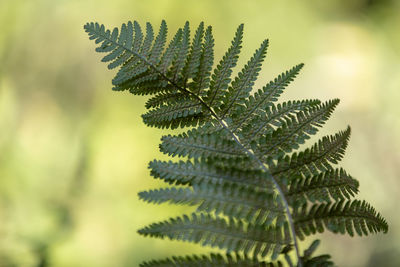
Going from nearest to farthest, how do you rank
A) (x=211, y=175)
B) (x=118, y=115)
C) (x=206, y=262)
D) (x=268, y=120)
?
(x=206, y=262), (x=211, y=175), (x=268, y=120), (x=118, y=115)

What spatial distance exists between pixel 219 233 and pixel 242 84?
40 cm

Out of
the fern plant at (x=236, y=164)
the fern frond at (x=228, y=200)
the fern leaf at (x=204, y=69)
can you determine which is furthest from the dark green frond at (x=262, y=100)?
the fern frond at (x=228, y=200)

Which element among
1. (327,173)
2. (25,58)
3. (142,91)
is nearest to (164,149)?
(142,91)

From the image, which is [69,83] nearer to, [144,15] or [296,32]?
[144,15]

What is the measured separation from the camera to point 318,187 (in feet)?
2.37

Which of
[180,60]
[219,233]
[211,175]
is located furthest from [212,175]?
[180,60]

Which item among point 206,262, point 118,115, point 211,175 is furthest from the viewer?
point 118,115

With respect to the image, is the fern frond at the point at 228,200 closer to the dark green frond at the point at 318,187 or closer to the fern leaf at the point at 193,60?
the dark green frond at the point at 318,187

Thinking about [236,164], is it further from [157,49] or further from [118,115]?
[118,115]

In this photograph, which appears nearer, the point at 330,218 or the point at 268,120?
the point at 330,218

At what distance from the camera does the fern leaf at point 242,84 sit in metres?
0.88

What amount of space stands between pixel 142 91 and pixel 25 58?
292cm

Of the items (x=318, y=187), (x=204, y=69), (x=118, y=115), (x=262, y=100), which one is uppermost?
(x=118, y=115)

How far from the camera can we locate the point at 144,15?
327 centimetres
